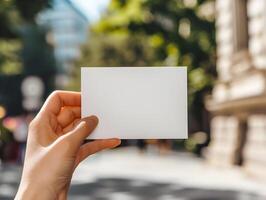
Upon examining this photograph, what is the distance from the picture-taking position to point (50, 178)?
1.61 m

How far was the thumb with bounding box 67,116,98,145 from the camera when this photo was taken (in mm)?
1511

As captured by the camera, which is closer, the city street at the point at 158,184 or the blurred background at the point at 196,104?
the city street at the point at 158,184

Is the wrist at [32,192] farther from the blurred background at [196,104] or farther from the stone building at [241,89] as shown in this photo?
the stone building at [241,89]

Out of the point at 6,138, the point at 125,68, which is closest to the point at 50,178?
the point at 125,68

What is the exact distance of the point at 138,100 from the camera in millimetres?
1468

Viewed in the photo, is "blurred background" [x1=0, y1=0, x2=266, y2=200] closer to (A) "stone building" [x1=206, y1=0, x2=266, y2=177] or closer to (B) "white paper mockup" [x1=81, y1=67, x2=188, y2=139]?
(A) "stone building" [x1=206, y1=0, x2=266, y2=177]

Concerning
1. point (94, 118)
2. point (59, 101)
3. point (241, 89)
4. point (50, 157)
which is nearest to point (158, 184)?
point (241, 89)

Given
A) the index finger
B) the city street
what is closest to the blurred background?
the city street

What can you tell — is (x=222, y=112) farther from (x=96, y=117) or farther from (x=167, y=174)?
(x=96, y=117)

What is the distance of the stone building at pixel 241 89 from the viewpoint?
42.9 feet

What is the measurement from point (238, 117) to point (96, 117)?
1447 centimetres

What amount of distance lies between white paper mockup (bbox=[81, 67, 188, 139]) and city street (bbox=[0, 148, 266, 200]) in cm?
900

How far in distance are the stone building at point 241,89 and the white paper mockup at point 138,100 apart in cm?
1108

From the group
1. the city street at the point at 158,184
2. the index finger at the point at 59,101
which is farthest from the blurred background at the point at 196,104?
the index finger at the point at 59,101
